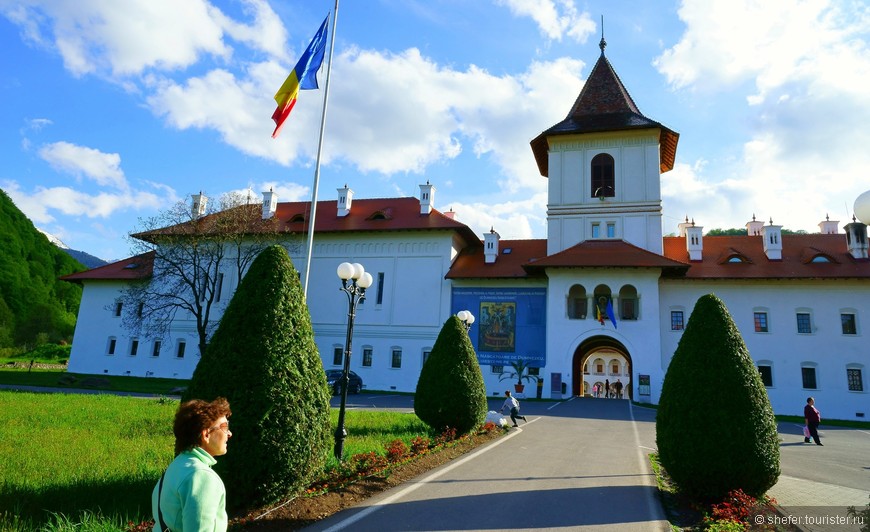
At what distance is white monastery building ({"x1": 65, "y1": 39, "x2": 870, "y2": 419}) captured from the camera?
30391mm

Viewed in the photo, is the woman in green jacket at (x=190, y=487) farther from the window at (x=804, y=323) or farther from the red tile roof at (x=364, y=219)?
the window at (x=804, y=323)

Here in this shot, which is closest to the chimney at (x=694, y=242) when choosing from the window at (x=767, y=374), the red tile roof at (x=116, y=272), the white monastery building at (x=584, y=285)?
the white monastery building at (x=584, y=285)

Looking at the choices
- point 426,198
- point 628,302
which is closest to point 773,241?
point 628,302

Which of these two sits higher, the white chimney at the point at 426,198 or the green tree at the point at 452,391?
the white chimney at the point at 426,198

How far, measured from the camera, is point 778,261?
3219cm

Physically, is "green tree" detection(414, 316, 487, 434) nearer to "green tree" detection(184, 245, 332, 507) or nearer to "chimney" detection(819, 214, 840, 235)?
"green tree" detection(184, 245, 332, 507)

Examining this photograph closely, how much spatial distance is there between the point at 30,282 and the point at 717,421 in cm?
9884

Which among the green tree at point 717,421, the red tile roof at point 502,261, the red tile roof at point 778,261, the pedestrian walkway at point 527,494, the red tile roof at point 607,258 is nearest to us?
the pedestrian walkway at point 527,494

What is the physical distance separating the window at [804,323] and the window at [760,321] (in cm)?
184

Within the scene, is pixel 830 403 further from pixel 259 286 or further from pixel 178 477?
pixel 178 477

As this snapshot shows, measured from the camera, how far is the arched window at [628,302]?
106ft

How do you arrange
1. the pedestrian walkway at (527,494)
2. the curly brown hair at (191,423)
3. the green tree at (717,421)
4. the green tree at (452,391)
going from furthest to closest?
the green tree at (452,391) → the green tree at (717,421) → the pedestrian walkway at (527,494) → the curly brown hair at (191,423)

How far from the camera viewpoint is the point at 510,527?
6.22m

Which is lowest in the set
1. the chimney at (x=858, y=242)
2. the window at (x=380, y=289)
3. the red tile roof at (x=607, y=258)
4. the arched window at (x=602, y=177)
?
the window at (x=380, y=289)
